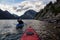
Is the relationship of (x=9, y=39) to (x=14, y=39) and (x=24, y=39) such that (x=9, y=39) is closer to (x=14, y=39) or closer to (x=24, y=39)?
(x=14, y=39)

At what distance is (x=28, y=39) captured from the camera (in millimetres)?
25875

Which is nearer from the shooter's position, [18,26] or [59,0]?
[18,26]

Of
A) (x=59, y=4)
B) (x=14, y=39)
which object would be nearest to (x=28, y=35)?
(x=14, y=39)

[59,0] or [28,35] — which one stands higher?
[59,0]

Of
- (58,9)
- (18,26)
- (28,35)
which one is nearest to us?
(28,35)

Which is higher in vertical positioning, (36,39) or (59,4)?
(59,4)

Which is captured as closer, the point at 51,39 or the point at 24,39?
the point at 24,39

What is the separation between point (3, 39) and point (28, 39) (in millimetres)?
→ 9237

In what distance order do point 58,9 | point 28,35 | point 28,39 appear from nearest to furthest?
point 28,39 < point 28,35 < point 58,9

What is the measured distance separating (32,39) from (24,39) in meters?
1.44

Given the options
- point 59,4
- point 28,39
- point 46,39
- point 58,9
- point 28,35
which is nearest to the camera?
point 28,39

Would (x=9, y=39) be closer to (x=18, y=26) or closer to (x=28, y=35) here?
(x=28, y=35)

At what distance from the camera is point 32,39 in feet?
84.9

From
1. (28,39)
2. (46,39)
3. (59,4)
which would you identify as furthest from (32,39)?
(59,4)
